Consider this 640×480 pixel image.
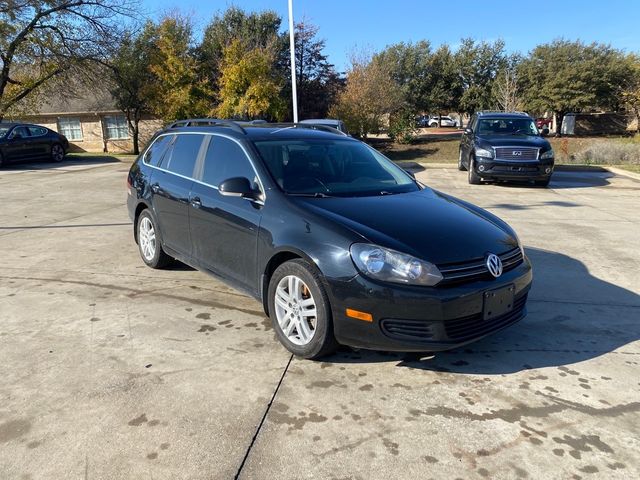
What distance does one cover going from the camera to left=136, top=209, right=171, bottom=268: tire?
557 cm

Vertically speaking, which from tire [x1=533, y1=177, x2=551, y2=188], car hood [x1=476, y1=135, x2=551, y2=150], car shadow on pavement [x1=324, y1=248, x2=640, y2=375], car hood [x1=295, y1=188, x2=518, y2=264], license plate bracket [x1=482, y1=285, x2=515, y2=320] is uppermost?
car hood [x1=476, y1=135, x2=551, y2=150]

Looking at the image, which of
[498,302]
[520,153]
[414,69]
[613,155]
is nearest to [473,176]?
[520,153]

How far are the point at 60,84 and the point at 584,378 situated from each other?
25.1m

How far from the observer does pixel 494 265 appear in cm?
344

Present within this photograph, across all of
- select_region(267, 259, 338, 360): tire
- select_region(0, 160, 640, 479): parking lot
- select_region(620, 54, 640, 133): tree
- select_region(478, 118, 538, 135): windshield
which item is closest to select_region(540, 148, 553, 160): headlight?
select_region(478, 118, 538, 135): windshield

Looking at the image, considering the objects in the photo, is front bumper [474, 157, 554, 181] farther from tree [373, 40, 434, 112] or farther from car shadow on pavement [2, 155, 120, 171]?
tree [373, 40, 434, 112]

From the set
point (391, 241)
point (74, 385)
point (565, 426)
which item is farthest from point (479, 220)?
point (74, 385)

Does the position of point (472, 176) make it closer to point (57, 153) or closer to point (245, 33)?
point (57, 153)

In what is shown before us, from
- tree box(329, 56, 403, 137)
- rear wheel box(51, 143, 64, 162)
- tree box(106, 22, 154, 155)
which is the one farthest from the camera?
tree box(329, 56, 403, 137)

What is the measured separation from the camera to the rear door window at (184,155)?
196 inches

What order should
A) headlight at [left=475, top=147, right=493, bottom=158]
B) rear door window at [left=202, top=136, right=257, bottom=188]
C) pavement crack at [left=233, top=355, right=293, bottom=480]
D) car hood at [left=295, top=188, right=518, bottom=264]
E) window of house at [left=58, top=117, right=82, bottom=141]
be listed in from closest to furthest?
pavement crack at [left=233, top=355, right=293, bottom=480] → car hood at [left=295, top=188, right=518, bottom=264] → rear door window at [left=202, top=136, right=257, bottom=188] → headlight at [left=475, top=147, right=493, bottom=158] → window of house at [left=58, top=117, right=82, bottom=141]

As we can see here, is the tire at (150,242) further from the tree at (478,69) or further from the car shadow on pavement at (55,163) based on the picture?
the tree at (478,69)

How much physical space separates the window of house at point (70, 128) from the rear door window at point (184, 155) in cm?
3023

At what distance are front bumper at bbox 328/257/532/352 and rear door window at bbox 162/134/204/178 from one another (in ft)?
7.83
